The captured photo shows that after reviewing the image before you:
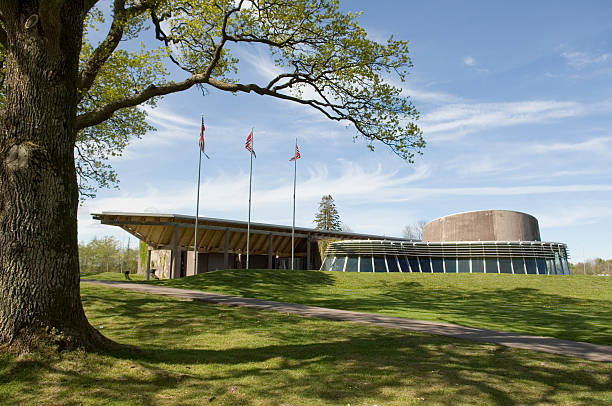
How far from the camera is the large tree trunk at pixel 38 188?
592cm

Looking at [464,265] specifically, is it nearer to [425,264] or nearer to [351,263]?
[425,264]

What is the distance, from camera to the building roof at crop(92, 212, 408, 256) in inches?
1486

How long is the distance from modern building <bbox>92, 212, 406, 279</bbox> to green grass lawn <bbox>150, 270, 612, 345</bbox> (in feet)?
46.3

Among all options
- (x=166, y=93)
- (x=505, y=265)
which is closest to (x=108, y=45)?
(x=166, y=93)

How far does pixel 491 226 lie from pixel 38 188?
151 feet

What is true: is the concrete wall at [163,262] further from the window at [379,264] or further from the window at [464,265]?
the window at [464,265]

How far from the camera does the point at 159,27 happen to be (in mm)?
13383

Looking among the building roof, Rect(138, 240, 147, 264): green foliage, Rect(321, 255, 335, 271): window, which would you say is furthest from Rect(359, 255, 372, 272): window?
Rect(138, 240, 147, 264): green foliage

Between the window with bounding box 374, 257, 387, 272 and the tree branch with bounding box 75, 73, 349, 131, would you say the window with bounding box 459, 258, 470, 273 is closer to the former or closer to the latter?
the window with bounding box 374, 257, 387, 272

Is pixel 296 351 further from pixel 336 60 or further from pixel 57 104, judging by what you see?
pixel 336 60

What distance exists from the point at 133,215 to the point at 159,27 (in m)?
27.2

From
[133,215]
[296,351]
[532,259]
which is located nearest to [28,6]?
[296,351]

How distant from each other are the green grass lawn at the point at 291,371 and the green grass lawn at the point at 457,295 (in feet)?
15.6

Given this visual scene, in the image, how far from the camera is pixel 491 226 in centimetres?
4534
